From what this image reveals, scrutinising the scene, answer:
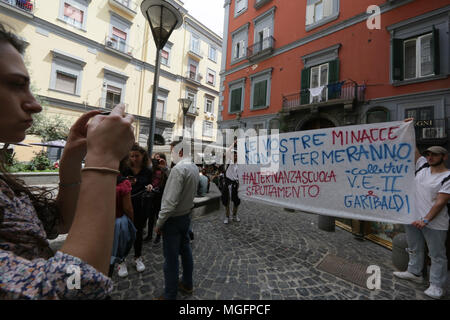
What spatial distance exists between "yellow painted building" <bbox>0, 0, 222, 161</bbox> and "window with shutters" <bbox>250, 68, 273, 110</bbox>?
7.02 meters

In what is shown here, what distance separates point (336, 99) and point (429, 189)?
7690mm

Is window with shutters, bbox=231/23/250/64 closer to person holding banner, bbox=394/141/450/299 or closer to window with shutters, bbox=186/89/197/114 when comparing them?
window with shutters, bbox=186/89/197/114

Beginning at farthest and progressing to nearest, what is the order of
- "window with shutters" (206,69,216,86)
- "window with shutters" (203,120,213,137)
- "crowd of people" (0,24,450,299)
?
"window with shutters" (203,120,213,137) → "window with shutters" (206,69,216,86) → "crowd of people" (0,24,450,299)

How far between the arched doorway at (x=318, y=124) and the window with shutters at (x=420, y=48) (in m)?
2.92

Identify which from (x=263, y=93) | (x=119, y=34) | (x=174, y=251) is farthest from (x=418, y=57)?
(x=119, y=34)

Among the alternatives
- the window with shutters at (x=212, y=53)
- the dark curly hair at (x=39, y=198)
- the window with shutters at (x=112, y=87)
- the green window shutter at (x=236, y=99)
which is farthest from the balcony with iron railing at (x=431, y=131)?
the window with shutters at (x=212, y=53)

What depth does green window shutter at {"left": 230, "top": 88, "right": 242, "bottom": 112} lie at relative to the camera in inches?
554

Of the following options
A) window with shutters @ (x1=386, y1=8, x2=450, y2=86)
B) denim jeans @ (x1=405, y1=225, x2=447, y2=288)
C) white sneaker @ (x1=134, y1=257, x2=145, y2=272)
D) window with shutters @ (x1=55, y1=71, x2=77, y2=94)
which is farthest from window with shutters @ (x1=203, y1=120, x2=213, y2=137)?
denim jeans @ (x1=405, y1=225, x2=447, y2=288)

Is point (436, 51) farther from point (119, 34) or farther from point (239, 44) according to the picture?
point (119, 34)

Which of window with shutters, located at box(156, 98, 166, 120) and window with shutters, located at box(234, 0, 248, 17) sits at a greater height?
window with shutters, located at box(234, 0, 248, 17)

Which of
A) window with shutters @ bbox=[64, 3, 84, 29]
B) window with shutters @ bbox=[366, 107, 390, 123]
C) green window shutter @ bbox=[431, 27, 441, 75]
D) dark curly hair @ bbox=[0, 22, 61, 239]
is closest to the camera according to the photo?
dark curly hair @ bbox=[0, 22, 61, 239]

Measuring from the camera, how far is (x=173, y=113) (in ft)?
66.9
